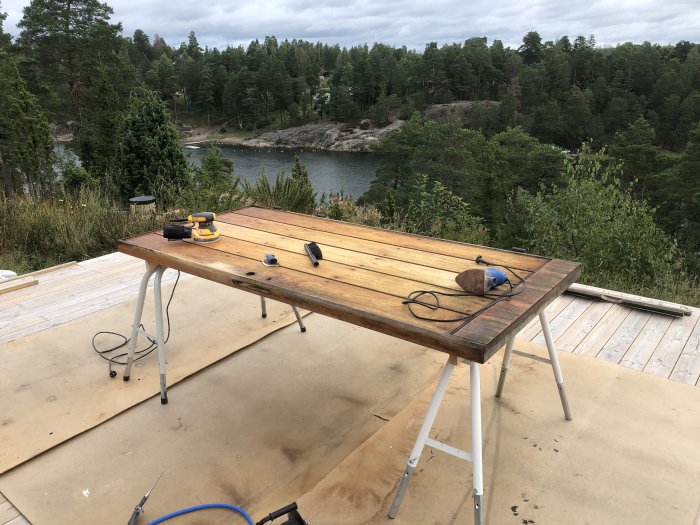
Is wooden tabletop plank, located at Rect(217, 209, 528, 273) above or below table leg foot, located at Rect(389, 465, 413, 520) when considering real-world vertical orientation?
above

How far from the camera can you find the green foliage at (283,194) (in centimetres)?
529

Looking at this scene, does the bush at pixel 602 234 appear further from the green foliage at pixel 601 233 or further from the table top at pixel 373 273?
the table top at pixel 373 273

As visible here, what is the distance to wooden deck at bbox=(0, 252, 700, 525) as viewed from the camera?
254 centimetres

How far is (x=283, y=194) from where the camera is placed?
17.6 feet

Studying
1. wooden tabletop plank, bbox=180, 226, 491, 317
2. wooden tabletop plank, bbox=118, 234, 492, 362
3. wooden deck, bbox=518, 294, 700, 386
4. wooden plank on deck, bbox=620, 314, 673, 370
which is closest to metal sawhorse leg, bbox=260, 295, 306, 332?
wooden tabletop plank, bbox=180, 226, 491, 317

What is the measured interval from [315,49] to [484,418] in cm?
8258

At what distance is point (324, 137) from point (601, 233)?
48.7m

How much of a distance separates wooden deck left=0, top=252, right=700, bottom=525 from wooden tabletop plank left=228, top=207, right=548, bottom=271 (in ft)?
3.00

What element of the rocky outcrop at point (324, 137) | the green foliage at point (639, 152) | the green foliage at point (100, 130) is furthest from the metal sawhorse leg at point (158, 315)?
the rocky outcrop at point (324, 137)

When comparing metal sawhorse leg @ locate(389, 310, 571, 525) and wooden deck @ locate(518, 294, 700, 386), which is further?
wooden deck @ locate(518, 294, 700, 386)

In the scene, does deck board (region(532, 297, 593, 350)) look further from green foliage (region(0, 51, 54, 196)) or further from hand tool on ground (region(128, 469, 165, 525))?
green foliage (region(0, 51, 54, 196))

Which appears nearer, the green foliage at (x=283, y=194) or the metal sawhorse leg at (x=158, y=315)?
the metal sawhorse leg at (x=158, y=315)

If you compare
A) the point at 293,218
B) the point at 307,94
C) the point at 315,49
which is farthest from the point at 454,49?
the point at 293,218

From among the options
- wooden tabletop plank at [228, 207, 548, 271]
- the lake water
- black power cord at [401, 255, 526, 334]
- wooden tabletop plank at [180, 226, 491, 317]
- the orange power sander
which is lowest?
the lake water
